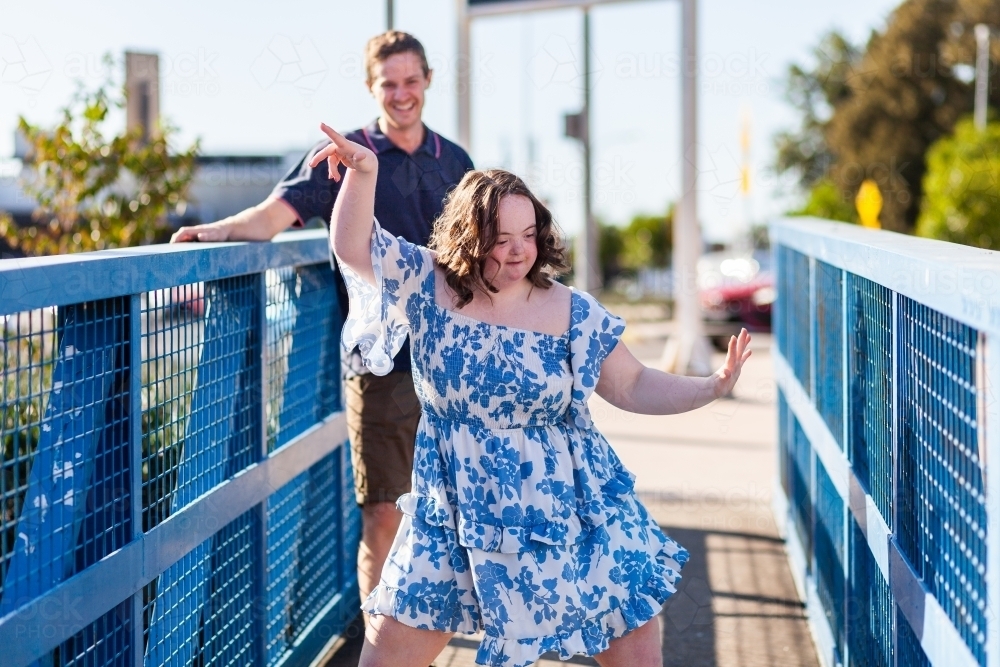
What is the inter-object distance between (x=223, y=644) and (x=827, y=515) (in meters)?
1.95

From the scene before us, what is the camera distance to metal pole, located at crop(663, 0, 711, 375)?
1119 centimetres

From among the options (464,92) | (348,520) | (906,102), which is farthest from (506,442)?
(906,102)

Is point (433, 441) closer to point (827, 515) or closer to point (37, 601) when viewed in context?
point (37, 601)

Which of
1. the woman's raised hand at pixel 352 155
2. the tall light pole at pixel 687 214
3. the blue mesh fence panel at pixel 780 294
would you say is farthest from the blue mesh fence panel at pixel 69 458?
the tall light pole at pixel 687 214

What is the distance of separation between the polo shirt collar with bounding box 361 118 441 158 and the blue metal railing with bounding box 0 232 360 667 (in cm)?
39

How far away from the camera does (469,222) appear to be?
2770 millimetres

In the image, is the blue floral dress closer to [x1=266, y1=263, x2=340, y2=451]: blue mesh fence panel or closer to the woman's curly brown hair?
the woman's curly brown hair

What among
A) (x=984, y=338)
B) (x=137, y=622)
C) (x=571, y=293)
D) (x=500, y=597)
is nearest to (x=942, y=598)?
(x=984, y=338)

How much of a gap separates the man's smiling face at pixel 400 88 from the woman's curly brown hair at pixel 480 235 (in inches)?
37.9

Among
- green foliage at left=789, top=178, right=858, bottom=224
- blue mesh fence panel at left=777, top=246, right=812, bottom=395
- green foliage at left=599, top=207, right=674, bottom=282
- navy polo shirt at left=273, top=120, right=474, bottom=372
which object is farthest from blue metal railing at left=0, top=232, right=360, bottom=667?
green foliage at left=599, top=207, right=674, bottom=282

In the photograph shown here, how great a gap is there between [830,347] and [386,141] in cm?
158

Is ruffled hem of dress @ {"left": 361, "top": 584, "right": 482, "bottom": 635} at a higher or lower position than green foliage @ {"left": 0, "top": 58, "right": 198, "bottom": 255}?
lower

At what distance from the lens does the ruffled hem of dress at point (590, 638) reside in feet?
8.67

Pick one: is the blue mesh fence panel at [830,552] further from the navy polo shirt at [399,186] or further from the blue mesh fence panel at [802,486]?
the navy polo shirt at [399,186]
